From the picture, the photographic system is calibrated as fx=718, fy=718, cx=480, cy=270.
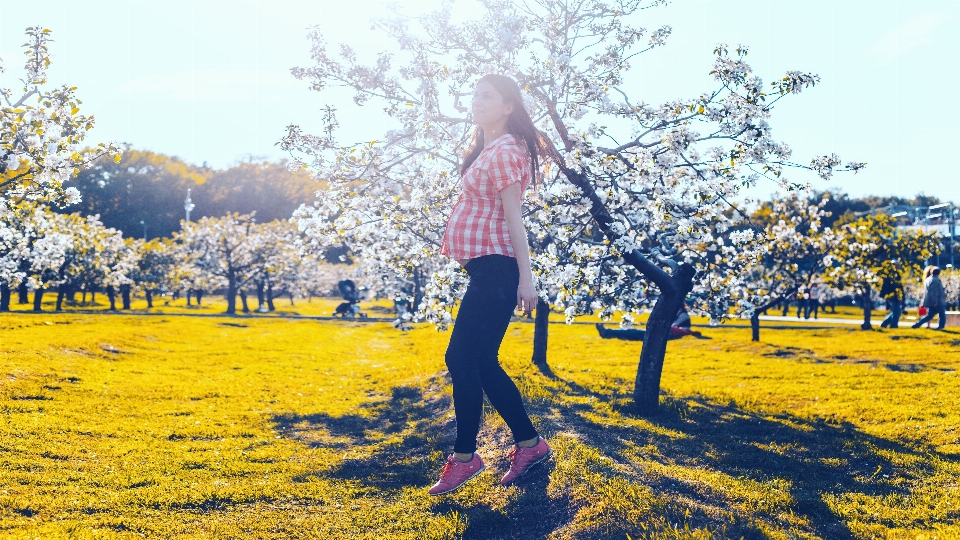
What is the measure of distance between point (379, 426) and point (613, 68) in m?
5.42

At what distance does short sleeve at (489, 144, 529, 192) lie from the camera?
14.6ft

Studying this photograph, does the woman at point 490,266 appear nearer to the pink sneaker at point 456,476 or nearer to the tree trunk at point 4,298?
the pink sneaker at point 456,476

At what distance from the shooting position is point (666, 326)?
827 centimetres

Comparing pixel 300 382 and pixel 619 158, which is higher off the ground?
pixel 619 158

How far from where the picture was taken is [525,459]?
4.88 meters

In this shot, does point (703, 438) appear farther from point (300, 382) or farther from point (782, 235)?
point (782, 235)

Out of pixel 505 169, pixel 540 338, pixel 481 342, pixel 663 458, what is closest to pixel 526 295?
pixel 481 342

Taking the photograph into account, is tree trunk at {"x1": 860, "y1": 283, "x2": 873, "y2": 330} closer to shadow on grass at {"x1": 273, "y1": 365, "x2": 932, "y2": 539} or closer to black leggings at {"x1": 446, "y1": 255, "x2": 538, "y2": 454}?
shadow on grass at {"x1": 273, "y1": 365, "x2": 932, "y2": 539}

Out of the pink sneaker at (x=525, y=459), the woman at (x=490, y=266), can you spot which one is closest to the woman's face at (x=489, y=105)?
the woman at (x=490, y=266)

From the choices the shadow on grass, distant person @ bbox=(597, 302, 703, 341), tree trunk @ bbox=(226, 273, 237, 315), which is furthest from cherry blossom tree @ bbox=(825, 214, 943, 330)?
tree trunk @ bbox=(226, 273, 237, 315)

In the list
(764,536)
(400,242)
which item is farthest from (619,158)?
(764,536)

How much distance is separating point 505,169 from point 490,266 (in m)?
0.61

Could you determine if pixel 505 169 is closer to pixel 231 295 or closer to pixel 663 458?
pixel 663 458

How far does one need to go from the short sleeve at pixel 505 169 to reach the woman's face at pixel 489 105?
38 cm
